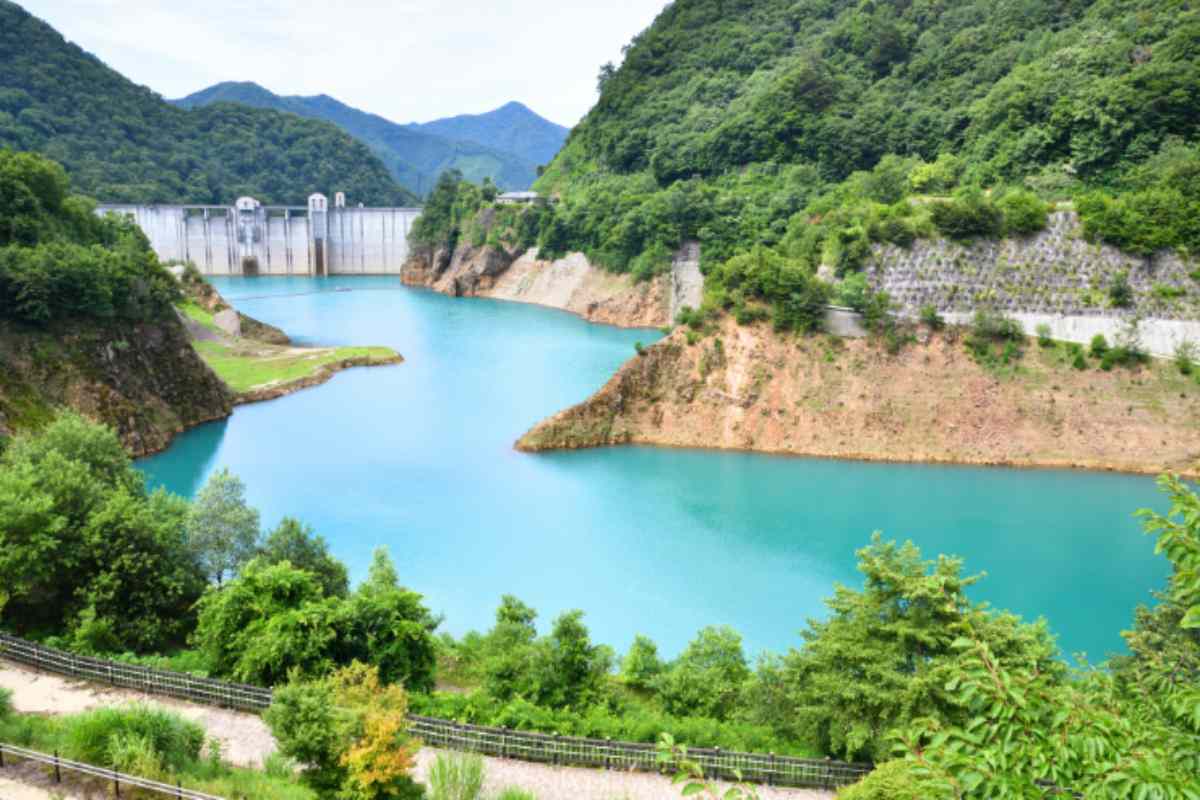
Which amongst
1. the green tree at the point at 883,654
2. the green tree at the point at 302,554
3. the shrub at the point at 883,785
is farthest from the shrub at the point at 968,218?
the shrub at the point at 883,785

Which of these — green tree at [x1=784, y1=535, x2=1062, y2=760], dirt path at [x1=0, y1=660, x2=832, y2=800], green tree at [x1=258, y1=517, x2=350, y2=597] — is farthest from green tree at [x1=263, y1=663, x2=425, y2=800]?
green tree at [x1=258, y1=517, x2=350, y2=597]

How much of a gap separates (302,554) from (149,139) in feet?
375

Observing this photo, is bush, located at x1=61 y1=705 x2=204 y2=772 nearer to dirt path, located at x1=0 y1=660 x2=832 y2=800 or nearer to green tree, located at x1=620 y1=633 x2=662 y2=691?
dirt path, located at x1=0 y1=660 x2=832 y2=800

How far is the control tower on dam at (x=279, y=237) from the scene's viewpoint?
3642 inches

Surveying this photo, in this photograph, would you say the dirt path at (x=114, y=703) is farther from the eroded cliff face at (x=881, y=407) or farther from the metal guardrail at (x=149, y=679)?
the eroded cliff face at (x=881, y=407)

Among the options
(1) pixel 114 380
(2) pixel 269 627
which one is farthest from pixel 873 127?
(2) pixel 269 627

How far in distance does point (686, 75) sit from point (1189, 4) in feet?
144

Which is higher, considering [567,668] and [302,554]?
[302,554]

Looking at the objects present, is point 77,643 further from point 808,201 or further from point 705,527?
point 808,201

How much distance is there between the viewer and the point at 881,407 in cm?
3428

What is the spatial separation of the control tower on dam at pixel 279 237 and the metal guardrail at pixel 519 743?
286 feet

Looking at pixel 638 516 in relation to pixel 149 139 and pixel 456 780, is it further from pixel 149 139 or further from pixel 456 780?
pixel 149 139

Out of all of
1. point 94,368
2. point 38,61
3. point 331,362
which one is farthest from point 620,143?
point 38,61

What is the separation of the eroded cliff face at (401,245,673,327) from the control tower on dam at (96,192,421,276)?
812 cm
